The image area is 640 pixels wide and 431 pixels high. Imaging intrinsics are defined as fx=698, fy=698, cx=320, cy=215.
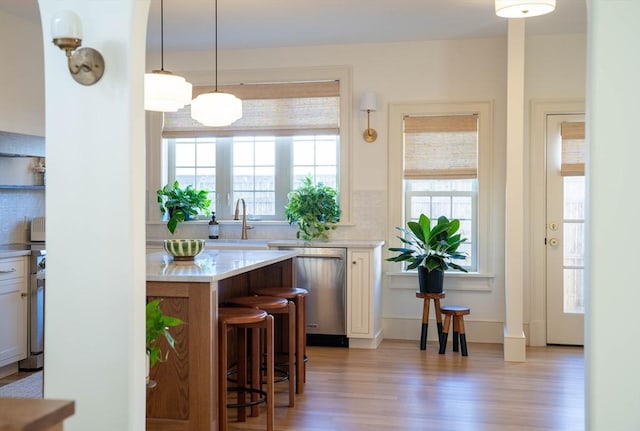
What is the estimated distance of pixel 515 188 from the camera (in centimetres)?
554

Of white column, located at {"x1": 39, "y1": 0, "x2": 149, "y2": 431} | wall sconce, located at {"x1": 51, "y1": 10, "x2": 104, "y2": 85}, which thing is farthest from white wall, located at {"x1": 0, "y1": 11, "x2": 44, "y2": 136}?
wall sconce, located at {"x1": 51, "y1": 10, "x2": 104, "y2": 85}

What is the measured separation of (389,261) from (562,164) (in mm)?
1742

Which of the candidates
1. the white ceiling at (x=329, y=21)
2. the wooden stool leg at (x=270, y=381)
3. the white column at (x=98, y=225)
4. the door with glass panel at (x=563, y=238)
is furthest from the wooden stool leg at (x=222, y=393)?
the door with glass panel at (x=563, y=238)

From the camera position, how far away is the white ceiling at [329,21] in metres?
5.25

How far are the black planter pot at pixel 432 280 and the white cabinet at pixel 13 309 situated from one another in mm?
3180

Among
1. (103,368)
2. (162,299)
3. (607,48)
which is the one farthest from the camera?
(162,299)

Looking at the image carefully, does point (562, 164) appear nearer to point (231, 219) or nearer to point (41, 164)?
point (231, 219)

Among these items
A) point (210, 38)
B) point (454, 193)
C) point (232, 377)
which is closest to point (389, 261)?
point (454, 193)

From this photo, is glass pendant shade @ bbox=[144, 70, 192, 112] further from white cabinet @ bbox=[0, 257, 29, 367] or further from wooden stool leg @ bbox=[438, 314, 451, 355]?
wooden stool leg @ bbox=[438, 314, 451, 355]

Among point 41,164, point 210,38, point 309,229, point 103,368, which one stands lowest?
point 103,368

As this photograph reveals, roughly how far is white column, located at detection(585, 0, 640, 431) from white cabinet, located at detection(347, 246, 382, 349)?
3.71 m

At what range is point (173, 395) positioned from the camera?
3.39 m

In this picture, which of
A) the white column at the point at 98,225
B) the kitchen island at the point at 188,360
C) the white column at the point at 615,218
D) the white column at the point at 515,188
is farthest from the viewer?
the white column at the point at 515,188

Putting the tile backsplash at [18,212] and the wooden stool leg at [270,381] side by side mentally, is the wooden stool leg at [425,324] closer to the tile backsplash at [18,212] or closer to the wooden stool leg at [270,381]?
the wooden stool leg at [270,381]
